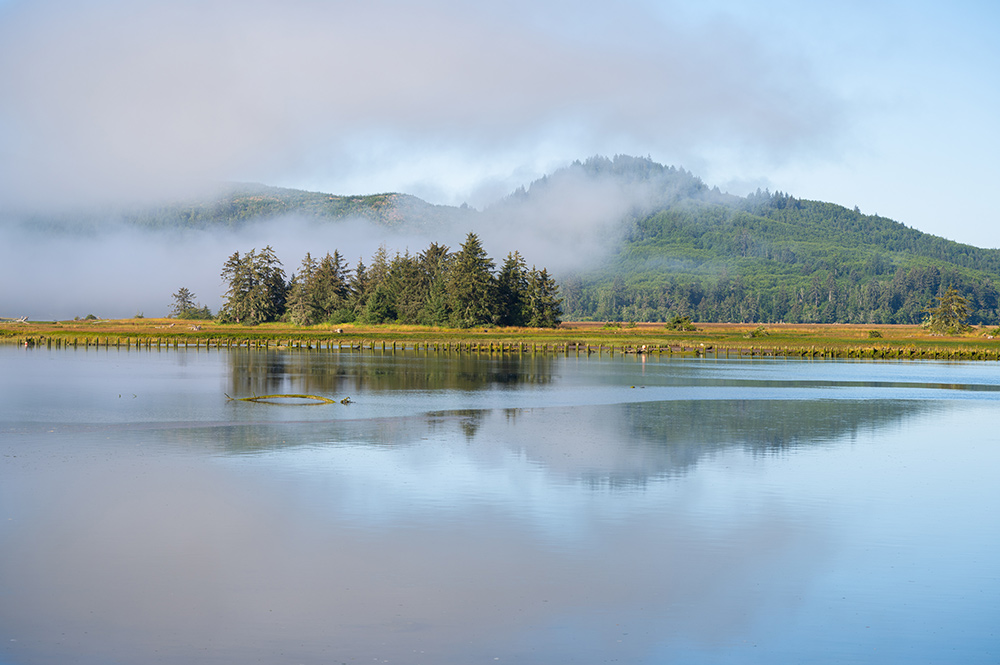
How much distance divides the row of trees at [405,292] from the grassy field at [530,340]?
3.16 meters

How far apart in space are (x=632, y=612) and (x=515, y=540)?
12.3 feet

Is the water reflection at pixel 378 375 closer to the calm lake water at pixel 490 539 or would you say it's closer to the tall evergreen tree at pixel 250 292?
the calm lake water at pixel 490 539

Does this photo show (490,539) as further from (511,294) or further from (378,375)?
(511,294)

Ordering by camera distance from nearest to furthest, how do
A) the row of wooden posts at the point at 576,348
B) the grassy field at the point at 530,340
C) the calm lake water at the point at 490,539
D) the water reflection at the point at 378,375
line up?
1. the calm lake water at the point at 490,539
2. the water reflection at the point at 378,375
3. the row of wooden posts at the point at 576,348
4. the grassy field at the point at 530,340

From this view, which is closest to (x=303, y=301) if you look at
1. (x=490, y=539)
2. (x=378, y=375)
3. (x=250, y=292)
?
(x=250, y=292)

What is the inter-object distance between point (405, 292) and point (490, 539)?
405 feet

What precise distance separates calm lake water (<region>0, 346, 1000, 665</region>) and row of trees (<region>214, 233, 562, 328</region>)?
93.0 metres

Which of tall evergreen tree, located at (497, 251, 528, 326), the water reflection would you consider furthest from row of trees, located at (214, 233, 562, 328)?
the water reflection

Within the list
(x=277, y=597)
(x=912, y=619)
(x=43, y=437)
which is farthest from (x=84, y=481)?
(x=912, y=619)

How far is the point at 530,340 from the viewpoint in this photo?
116 m

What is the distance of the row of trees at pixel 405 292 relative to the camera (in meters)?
126

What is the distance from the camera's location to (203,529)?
15.3 metres

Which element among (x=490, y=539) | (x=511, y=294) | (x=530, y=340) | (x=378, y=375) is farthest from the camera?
(x=511, y=294)

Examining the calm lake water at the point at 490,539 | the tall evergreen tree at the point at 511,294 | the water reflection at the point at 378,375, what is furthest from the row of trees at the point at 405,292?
the calm lake water at the point at 490,539
